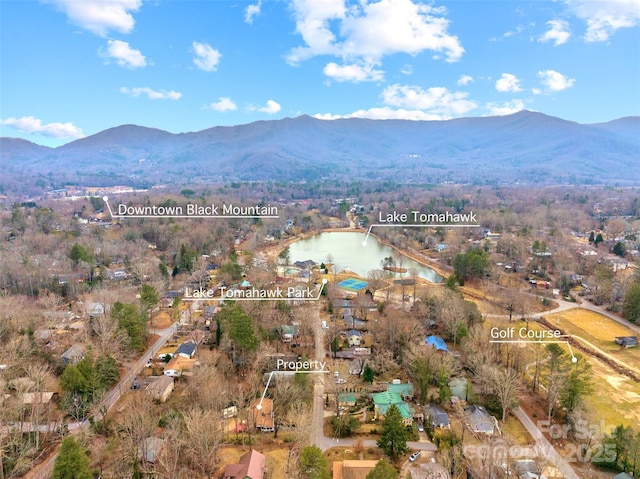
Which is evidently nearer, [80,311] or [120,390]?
[120,390]

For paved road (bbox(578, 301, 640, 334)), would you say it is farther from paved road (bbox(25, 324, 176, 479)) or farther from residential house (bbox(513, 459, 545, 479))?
paved road (bbox(25, 324, 176, 479))

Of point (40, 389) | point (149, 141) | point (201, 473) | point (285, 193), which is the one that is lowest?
point (201, 473)

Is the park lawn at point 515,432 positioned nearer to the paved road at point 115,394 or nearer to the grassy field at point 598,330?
the grassy field at point 598,330

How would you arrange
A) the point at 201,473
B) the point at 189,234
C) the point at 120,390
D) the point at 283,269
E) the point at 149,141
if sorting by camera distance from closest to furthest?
the point at 201,473 < the point at 120,390 < the point at 283,269 < the point at 189,234 < the point at 149,141

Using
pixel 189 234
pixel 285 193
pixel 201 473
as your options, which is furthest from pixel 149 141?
pixel 201 473

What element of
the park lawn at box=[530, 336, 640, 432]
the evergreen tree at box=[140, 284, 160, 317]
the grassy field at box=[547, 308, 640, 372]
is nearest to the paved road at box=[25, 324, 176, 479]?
the evergreen tree at box=[140, 284, 160, 317]

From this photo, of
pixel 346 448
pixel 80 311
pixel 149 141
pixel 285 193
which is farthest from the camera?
pixel 149 141

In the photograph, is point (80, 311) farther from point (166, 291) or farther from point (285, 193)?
point (285, 193)
